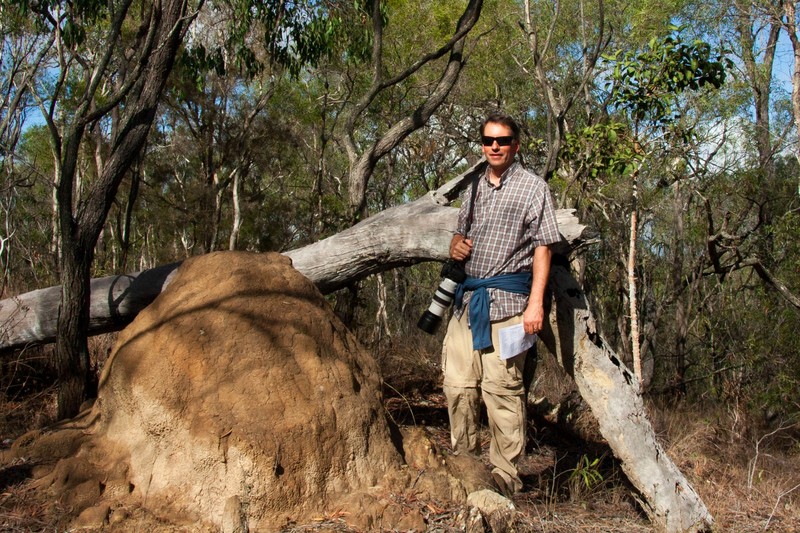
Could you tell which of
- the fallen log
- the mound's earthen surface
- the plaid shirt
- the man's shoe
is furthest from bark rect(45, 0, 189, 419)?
the man's shoe

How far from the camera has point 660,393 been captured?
315 inches

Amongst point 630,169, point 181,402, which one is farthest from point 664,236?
point 181,402

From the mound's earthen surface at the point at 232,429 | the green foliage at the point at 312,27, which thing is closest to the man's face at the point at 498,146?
the mound's earthen surface at the point at 232,429

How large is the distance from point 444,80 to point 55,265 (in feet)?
16.3

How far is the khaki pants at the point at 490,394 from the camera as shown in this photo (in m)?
3.95

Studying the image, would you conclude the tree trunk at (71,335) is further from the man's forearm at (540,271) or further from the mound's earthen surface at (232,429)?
the man's forearm at (540,271)

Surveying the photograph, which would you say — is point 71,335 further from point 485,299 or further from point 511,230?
point 511,230

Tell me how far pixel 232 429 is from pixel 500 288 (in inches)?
58.7

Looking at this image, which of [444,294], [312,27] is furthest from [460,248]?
[312,27]

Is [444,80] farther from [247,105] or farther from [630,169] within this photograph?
[247,105]

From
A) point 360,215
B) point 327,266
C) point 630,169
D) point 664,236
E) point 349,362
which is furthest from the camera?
point 664,236

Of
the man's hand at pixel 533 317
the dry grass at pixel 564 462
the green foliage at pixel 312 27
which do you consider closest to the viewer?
the dry grass at pixel 564 462

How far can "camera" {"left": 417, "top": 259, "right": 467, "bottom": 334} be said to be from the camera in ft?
13.4

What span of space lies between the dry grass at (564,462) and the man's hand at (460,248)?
1.28m
